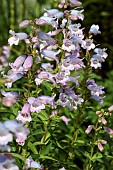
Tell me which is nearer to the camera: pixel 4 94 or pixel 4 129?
pixel 4 129

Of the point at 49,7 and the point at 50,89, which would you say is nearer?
the point at 50,89

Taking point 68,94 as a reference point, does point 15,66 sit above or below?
above

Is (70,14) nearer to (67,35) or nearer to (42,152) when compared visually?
(67,35)

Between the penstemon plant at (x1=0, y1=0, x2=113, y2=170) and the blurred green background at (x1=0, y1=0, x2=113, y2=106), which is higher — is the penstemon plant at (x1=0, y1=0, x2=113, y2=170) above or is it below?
below

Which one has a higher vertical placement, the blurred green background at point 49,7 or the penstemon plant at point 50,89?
the blurred green background at point 49,7

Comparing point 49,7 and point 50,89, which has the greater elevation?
point 49,7

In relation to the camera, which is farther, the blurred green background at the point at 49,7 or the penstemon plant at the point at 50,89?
the blurred green background at the point at 49,7

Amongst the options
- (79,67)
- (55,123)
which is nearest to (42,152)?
(55,123)

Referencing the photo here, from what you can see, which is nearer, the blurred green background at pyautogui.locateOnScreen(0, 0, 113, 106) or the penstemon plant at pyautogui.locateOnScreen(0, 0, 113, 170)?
the penstemon plant at pyautogui.locateOnScreen(0, 0, 113, 170)
